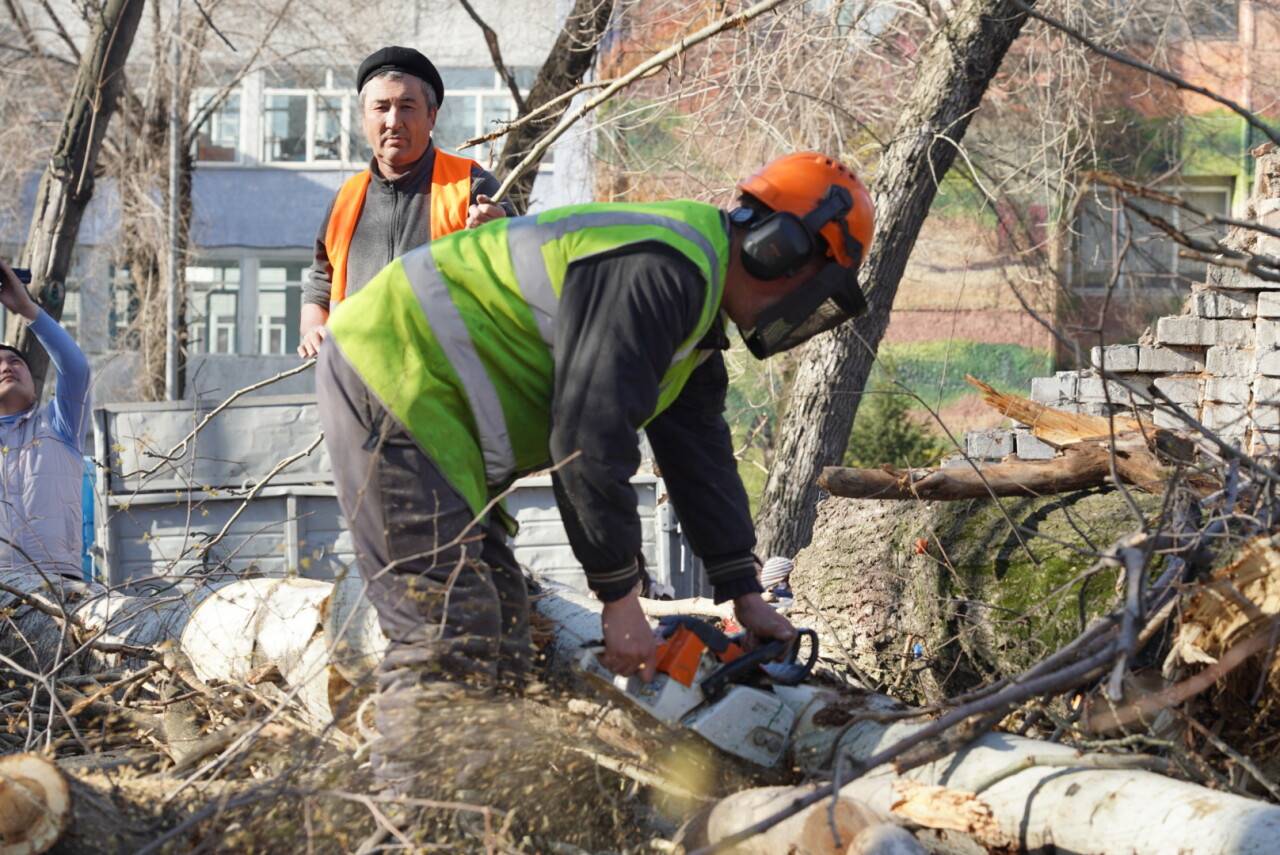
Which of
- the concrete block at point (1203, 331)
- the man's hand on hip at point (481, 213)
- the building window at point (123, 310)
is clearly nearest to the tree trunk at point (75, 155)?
the man's hand on hip at point (481, 213)

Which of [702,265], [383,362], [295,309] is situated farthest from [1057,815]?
[295,309]

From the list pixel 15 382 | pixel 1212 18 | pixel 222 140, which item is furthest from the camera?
pixel 222 140

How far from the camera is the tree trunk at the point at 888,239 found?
287 inches

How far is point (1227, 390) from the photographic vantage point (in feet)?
21.3

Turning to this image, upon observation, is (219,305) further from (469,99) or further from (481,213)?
(481,213)

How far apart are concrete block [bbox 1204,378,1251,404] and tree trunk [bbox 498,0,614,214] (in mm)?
4248

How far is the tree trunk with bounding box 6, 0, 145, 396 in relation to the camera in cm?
814

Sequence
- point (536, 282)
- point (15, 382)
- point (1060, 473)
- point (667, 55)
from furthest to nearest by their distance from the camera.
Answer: point (15, 382) → point (667, 55) → point (1060, 473) → point (536, 282)

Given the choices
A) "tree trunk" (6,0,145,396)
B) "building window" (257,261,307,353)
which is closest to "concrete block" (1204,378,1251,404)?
"tree trunk" (6,0,145,396)

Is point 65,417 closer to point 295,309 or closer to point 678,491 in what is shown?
point 678,491

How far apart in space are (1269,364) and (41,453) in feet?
17.1

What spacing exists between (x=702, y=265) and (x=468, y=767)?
1.21m

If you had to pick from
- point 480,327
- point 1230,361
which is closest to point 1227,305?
point 1230,361

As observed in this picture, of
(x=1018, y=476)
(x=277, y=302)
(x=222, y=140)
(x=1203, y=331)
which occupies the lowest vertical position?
(x=277, y=302)
